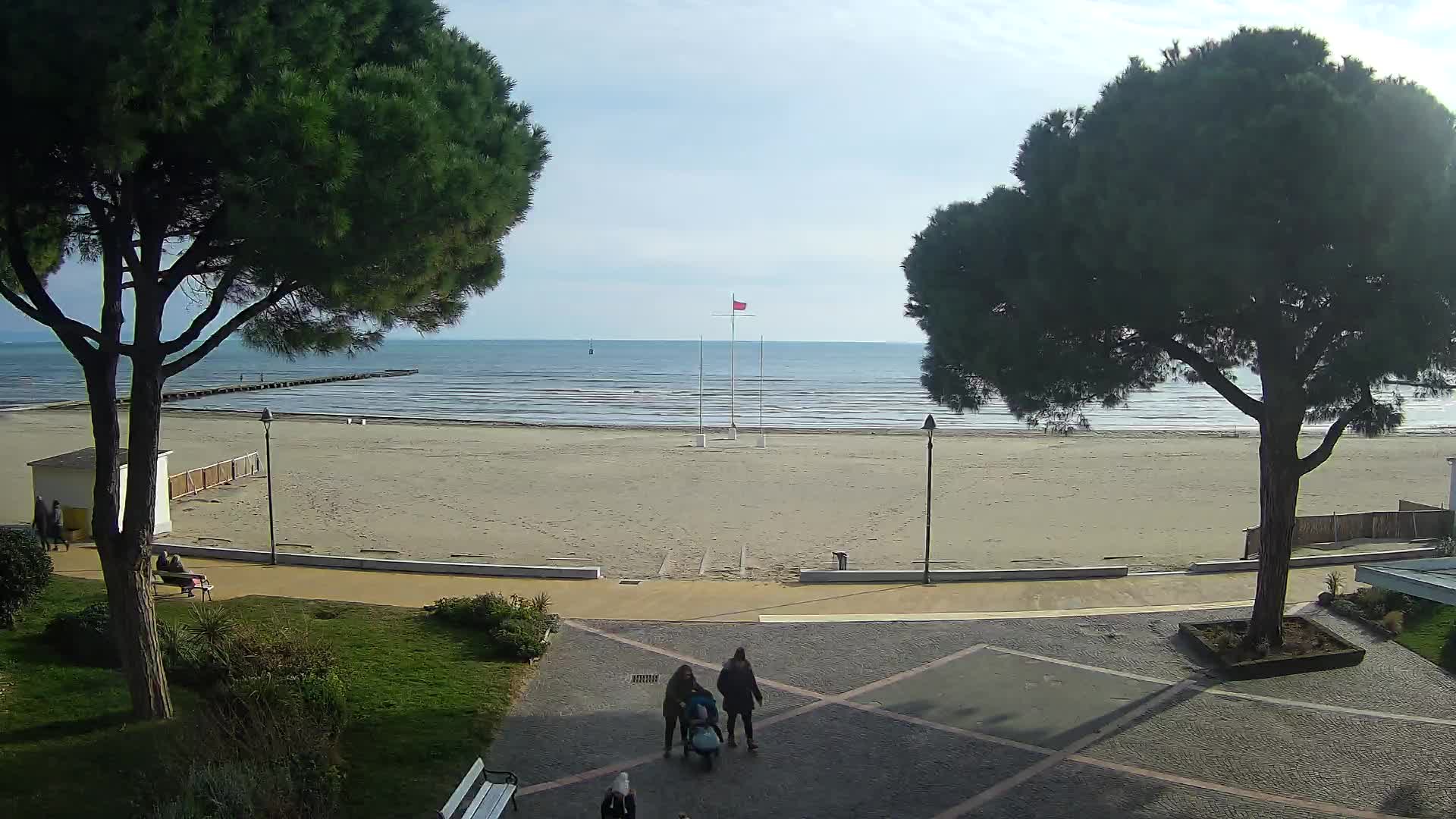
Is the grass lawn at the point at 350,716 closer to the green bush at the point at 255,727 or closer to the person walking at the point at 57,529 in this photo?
the green bush at the point at 255,727

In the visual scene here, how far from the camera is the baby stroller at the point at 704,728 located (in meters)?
9.13

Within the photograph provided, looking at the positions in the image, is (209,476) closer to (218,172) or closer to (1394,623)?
(218,172)

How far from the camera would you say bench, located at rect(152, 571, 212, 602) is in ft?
48.9

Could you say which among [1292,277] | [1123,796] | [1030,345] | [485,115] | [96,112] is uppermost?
[485,115]

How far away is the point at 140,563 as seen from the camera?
29.6 ft

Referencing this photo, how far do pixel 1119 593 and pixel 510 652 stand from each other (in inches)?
412

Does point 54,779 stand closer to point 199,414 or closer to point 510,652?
point 510,652

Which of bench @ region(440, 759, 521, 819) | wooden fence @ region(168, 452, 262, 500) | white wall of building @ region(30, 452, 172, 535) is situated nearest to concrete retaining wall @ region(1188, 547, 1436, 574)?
bench @ region(440, 759, 521, 819)

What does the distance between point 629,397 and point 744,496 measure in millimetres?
55277

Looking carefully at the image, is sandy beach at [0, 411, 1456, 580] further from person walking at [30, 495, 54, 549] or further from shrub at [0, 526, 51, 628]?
shrub at [0, 526, 51, 628]

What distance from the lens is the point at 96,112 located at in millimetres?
7430

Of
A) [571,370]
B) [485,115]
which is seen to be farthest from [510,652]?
[571,370]

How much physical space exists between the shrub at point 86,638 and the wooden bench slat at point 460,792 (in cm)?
556

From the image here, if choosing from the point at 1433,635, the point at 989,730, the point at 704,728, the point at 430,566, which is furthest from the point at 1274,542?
the point at 430,566
